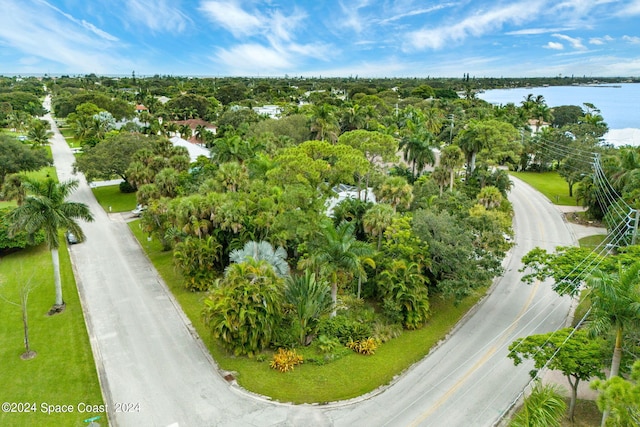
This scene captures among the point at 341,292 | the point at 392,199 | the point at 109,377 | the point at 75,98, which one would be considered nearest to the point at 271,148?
the point at 392,199

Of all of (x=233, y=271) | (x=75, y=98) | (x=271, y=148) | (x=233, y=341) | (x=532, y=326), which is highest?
(x=75, y=98)

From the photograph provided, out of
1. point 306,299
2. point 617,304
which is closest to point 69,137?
point 306,299

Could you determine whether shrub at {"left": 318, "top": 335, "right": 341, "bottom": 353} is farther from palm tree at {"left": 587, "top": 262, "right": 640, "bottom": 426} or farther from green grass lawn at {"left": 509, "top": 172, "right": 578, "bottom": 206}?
green grass lawn at {"left": 509, "top": 172, "right": 578, "bottom": 206}

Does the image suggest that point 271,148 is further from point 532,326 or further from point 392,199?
point 532,326

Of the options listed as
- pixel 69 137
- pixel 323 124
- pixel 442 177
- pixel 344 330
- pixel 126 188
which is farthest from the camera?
pixel 69 137

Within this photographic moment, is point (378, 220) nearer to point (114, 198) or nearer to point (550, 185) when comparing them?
point (114, 198)

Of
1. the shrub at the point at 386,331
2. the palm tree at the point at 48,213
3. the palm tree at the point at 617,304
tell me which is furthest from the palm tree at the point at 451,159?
the palm tree at the point at 48,213

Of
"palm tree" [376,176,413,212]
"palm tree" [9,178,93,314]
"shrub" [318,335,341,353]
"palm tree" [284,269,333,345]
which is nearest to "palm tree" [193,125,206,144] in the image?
"palm tree" [376,176,413,212]
